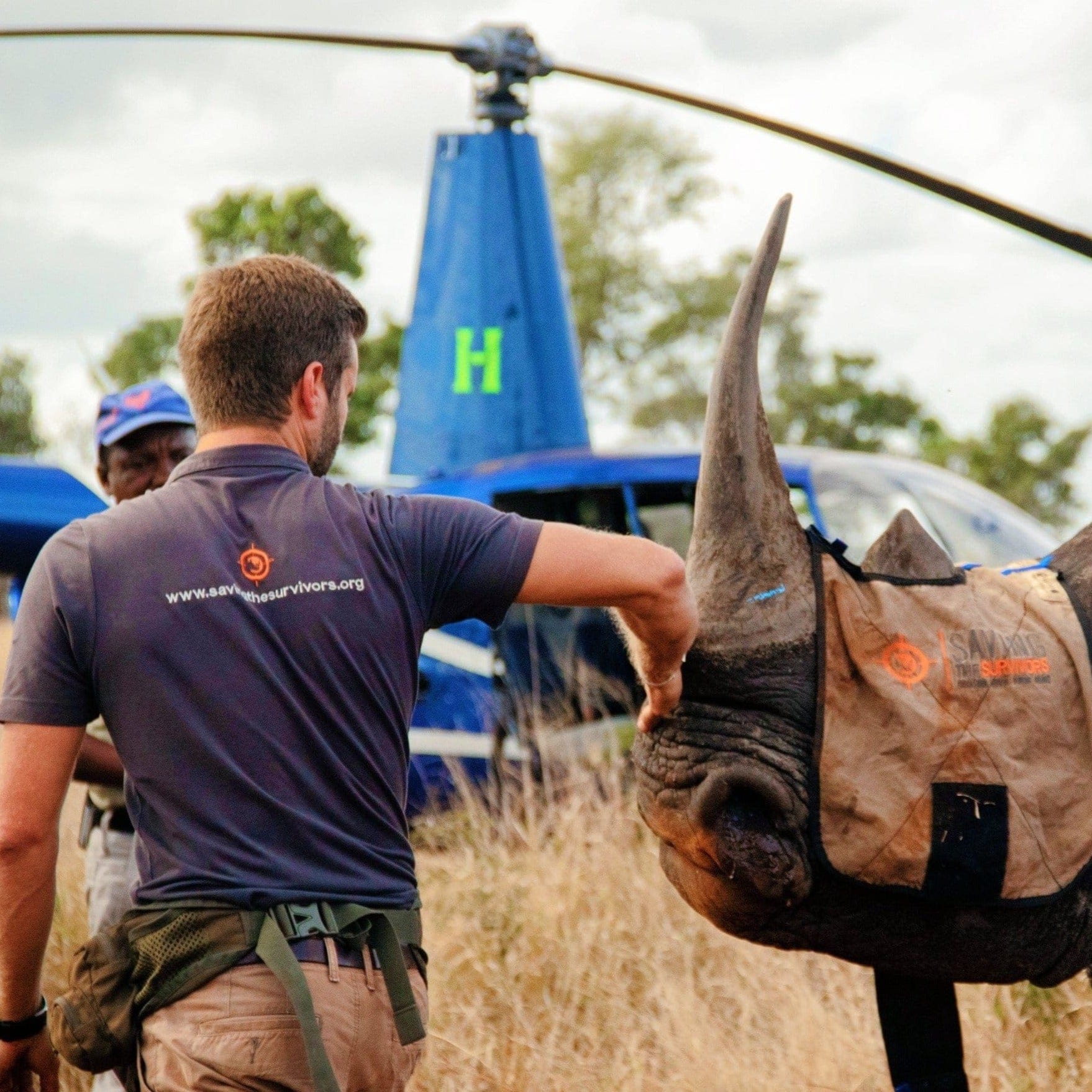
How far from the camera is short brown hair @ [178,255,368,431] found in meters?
2.56

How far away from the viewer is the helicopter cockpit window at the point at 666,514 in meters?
8.77

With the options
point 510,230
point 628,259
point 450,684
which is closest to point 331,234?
point 628,259

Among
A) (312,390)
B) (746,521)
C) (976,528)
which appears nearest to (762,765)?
(746,521)

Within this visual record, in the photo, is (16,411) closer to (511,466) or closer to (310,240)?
(310,240)

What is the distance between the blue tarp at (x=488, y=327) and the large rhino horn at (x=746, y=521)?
20.9ft

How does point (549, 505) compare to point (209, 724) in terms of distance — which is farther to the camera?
point (549, 505)

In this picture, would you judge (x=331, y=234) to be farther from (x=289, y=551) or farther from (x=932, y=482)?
(x=289, y=551)

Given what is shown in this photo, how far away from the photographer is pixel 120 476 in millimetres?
4406

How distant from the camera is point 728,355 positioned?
2.81m

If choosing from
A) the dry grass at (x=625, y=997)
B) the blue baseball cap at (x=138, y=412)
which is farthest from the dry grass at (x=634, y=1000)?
the blue baseball cap at (x=138, y=412)

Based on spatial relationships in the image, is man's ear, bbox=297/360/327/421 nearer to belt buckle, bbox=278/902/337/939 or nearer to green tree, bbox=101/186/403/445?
belt buckle, bbox=278/902/337/939

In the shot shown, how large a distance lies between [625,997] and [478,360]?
5.06 m

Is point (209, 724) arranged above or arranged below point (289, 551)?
below

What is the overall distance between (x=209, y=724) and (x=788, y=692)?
40.5 inches
